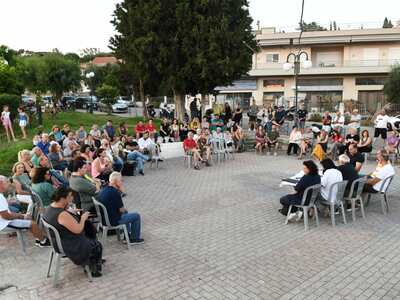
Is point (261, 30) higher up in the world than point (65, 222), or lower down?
higher up

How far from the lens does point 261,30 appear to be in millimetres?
42094

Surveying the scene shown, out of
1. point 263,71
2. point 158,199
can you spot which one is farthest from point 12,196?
point 263,71

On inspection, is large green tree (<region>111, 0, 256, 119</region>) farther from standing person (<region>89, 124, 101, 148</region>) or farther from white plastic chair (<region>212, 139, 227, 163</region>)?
standing person (<region>89, 124, 101, 148</region>)

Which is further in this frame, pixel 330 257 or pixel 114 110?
pixel 114 110

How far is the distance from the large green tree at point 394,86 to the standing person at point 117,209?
32.1 meters

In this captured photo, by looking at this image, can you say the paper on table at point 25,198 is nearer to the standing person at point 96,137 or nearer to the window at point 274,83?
the standing person at point 96,137

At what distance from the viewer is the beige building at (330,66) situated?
3775 cm

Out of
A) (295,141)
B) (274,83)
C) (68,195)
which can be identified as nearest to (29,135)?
(295,141)

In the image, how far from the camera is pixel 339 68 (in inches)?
1512

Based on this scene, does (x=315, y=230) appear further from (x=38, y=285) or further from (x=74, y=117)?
(x=74, y=117)

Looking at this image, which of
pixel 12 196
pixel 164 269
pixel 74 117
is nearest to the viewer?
pixel 164 269

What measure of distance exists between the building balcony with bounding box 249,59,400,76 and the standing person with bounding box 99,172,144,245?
3544 centimetres

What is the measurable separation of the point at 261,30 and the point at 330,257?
1576 inches

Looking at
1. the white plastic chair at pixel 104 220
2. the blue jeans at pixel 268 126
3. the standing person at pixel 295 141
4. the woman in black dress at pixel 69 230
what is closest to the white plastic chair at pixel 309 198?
the white plastic chair at pixel 104 220
